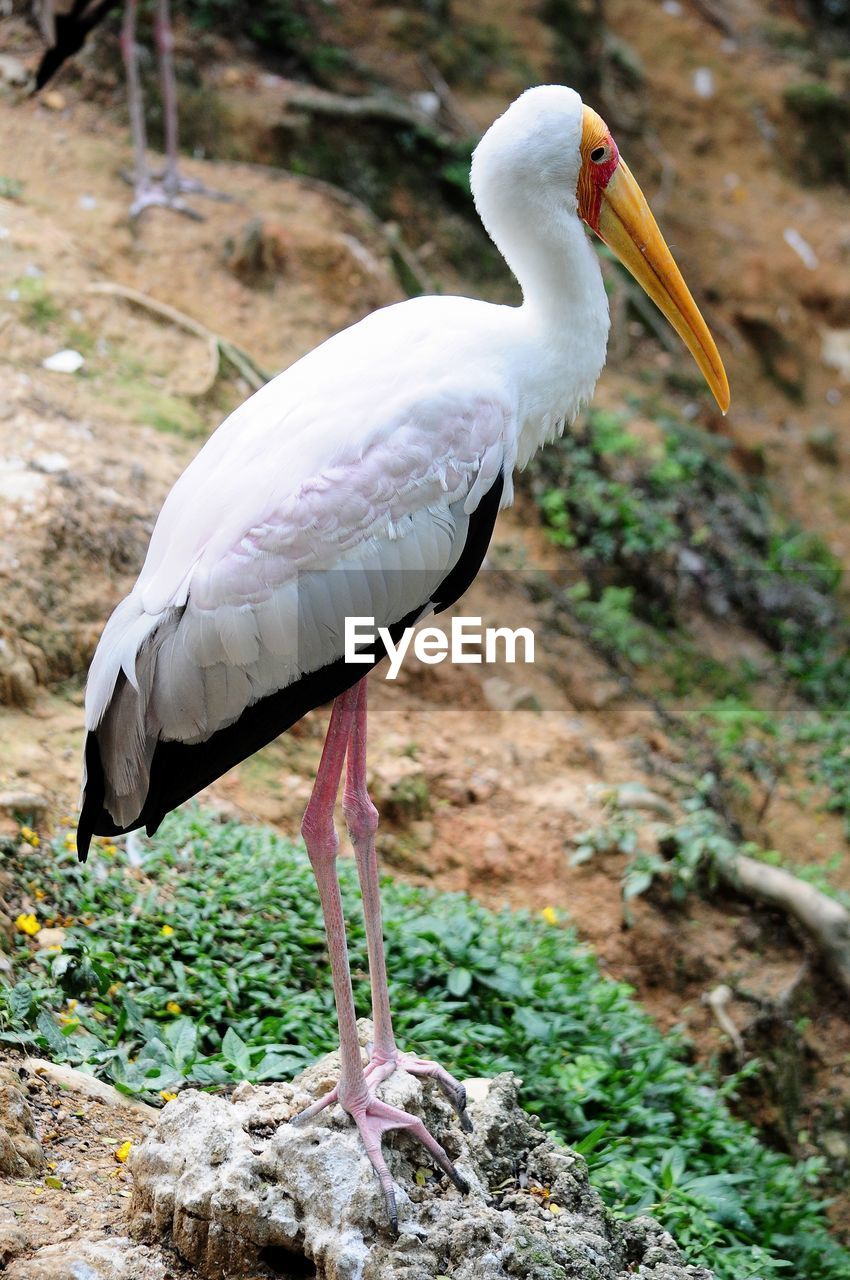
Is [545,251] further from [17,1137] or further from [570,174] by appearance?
[17,1137]

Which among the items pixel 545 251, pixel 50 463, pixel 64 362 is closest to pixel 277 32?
pixel 64 362

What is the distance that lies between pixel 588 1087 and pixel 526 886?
149 centimetres

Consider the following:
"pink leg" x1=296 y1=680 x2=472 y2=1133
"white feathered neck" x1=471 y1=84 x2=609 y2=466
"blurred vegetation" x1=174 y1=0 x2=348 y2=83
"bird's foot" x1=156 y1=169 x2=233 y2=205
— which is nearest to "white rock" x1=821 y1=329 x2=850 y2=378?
"blurred vegetation" x1=174 y1=0 x2=348 y2=83

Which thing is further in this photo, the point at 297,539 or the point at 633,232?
the point at 633,232

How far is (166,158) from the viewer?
7938mm

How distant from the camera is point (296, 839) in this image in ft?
16.0

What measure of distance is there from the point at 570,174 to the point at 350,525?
3.37 ft

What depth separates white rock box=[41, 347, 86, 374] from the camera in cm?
604

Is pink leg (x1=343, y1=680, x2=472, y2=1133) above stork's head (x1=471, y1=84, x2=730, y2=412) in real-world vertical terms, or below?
below

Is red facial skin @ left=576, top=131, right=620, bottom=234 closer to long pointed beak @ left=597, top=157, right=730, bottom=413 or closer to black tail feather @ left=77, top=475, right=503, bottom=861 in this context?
long pointed beak @ left=597, top=157, right=730, bottom=413

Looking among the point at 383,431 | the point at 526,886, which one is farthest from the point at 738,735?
the point at 383,431

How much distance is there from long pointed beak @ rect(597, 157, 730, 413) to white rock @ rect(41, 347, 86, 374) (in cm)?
336
